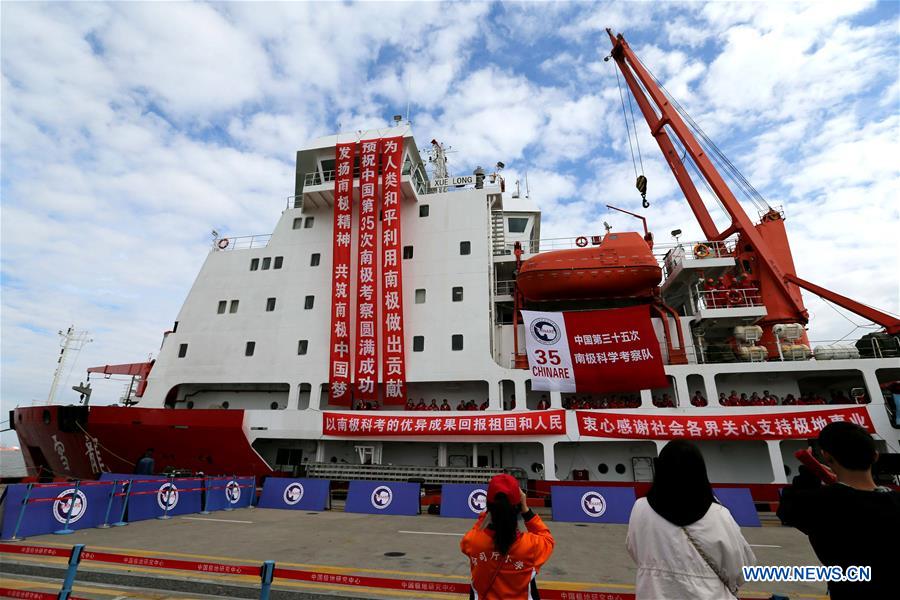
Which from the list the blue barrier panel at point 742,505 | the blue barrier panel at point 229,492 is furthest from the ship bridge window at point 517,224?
the blue barrier panel at point 229,492

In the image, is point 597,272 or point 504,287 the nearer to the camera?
point 597,272

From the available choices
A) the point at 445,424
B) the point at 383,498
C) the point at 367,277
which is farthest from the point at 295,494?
the point at 367,277

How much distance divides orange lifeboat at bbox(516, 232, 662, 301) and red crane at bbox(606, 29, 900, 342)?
4152mm

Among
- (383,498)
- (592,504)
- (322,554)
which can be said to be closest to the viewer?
(322,554)

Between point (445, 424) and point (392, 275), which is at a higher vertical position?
point (392, 275)

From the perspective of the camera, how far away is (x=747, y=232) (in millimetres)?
15703

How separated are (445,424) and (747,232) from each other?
13.2 m

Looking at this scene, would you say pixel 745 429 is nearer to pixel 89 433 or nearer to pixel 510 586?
pixel 510 586

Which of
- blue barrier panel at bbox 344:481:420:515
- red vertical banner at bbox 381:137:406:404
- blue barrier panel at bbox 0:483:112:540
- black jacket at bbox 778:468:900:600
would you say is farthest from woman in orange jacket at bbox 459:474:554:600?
red vertical banner at bbox 381:137:406:404

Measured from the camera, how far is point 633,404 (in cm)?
1405

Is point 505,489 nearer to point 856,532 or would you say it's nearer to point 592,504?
point 856,532

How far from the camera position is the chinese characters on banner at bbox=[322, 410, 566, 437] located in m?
12.7

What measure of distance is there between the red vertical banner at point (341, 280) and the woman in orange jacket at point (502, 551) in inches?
517

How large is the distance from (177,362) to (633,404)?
55.5ft
